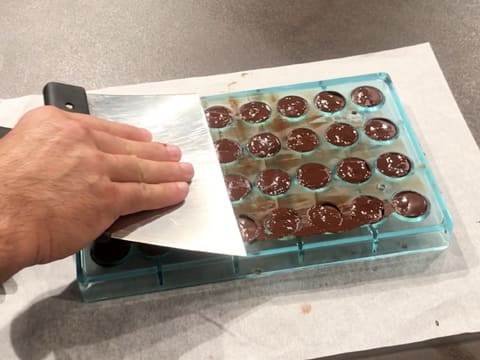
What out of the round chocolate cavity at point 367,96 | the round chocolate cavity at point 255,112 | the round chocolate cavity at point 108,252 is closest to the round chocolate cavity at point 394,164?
the round chocolate cavity at point 367,96

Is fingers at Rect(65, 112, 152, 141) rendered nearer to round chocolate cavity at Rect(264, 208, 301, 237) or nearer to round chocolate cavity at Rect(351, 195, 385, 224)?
round chocolate cavity at Rect(264, 208, 301, 237)

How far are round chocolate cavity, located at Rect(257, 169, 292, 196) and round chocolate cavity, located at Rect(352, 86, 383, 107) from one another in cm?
21

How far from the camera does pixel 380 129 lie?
950 millimetres

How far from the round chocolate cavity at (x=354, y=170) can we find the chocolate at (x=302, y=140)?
2.5 inches

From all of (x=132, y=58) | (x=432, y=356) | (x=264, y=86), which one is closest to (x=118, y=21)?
(x=132, y=58)

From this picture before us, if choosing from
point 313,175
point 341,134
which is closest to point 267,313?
point 313,175

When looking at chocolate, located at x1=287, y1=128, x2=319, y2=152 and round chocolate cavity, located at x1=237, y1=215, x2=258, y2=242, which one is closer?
round chocolate cavity, located at x1=237, y1=215, x2=258, y2=242

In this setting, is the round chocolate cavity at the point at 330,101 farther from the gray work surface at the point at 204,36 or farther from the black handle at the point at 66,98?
the black handle at the point at 66,98

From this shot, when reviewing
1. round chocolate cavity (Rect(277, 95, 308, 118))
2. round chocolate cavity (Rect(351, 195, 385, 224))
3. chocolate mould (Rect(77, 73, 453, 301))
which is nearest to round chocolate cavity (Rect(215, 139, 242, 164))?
chocolate mould (Rect(77, 73, 453, 301))

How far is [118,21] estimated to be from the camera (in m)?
1.27

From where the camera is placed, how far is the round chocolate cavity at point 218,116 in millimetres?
961

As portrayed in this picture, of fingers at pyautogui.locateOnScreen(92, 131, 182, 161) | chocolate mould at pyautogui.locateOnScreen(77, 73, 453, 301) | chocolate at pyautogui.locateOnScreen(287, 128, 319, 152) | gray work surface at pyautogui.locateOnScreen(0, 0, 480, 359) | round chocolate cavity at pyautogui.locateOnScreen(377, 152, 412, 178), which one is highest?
gray work surface at pyautogui.locateOnScreen(0, 0, 480, 359)

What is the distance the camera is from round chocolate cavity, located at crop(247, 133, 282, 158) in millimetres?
926

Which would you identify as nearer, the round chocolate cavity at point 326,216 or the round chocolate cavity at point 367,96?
the round chocolate cavity at point 326,216
